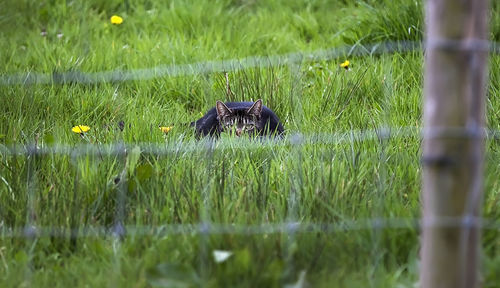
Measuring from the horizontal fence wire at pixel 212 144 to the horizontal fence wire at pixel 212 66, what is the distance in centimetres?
82

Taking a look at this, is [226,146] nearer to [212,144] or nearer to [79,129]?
[212,144]

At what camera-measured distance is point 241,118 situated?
424 centimetres

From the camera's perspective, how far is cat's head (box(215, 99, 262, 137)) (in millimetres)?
4141

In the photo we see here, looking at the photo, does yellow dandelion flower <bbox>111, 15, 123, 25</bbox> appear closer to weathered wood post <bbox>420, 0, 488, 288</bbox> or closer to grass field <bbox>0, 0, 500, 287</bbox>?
grass field <bbox>0, 0, 500, 287</bbox>

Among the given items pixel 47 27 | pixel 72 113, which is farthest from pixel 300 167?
pixel 47 27

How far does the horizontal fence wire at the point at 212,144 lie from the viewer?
3.18 m

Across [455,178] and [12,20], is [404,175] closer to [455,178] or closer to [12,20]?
[455,178]

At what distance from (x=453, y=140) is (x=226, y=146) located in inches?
68.8

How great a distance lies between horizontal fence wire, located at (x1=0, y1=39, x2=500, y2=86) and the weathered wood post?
7.96 feet

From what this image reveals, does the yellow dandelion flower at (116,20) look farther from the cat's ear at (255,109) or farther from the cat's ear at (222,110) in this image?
the cat's ear at (255,109)

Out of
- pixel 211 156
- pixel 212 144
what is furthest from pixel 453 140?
pixel 212 144

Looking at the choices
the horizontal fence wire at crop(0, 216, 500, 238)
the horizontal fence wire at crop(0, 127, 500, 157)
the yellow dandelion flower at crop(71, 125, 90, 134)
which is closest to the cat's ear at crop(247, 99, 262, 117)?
the horizontal fence wire at crop(0, 127, 500, 157)

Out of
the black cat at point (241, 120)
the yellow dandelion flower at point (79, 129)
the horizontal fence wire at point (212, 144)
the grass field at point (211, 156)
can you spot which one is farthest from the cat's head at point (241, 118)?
the yellow dandelion flower at point (79, 129)

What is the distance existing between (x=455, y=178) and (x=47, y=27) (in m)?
4.35
